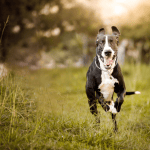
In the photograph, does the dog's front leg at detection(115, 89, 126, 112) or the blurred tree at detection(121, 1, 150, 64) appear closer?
the dog's front leg at detection(115, 89, 126, 112)

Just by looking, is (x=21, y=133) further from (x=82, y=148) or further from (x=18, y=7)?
(x=18, y=7)

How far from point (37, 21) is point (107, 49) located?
622cm

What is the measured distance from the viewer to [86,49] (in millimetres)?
10977

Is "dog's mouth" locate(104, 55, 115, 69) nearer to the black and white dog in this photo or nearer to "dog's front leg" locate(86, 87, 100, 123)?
the black and white dog

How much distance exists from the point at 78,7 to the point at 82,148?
662 cm

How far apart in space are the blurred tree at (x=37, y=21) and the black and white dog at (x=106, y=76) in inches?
216

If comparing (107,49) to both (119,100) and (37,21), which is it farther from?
(37,21)

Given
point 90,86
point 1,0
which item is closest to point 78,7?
point 1,0

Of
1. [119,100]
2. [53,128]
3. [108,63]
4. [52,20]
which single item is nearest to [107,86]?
[119,100]

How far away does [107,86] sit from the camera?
2.60 m

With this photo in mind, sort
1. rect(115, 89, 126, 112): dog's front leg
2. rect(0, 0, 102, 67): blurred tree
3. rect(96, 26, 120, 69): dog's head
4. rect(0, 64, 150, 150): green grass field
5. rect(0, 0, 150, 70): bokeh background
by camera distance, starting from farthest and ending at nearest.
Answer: rect(0, 0, 102, 67): blurred tree < rect(0, 0, 150, 70): bokeh background < rect(115, 89, 126, 112): dog's front leg < rect(96, 26, 120, 69): dog's head < rect(0, 64, 150, 150): green grass field

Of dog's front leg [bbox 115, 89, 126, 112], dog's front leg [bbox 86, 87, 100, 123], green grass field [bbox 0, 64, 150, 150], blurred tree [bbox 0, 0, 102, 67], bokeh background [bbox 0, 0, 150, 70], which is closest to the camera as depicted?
green grass field [bbox 0, 64, 150, 150]

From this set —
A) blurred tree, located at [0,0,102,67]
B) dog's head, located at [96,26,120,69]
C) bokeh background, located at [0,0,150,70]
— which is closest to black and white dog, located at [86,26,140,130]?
dog's head, located at [96,26,120,69]

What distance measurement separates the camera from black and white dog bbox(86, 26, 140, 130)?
239 centimetres
